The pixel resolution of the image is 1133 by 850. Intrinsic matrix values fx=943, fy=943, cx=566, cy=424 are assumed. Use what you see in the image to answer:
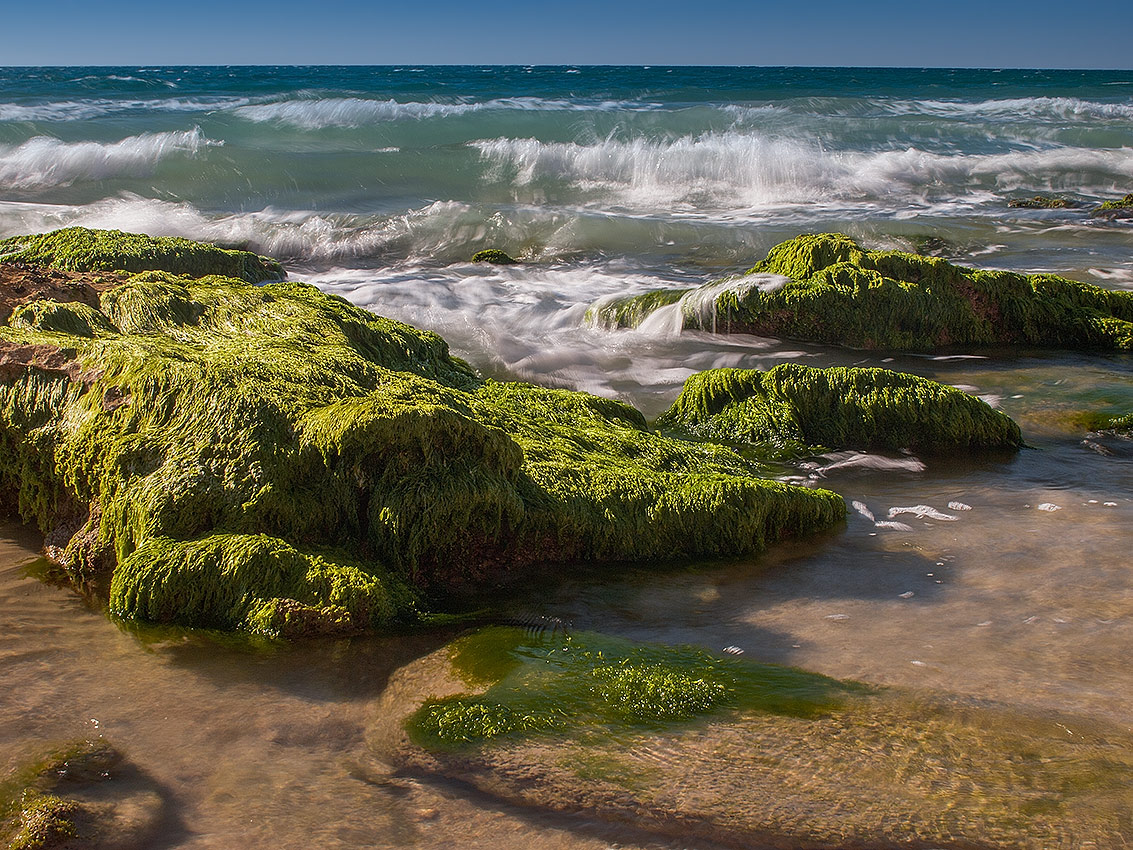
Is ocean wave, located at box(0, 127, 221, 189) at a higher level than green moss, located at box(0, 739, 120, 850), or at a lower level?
higher

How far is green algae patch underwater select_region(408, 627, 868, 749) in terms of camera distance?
2457mm

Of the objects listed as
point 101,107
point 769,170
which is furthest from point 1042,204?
point 101,107

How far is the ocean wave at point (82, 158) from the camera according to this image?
16312mm

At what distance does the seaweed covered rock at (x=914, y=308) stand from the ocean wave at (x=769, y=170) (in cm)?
961

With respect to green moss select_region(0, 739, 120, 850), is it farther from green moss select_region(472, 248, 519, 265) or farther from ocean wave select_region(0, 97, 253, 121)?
ocean wave select_region(0, 97, 253, 121)

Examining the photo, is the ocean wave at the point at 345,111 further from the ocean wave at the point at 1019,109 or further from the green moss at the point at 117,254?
the green moss at the point at 117,254

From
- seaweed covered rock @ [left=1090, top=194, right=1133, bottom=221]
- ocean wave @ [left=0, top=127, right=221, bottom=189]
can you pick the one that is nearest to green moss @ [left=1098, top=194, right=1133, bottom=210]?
seaweed covered rock @ [left=1090, top=194, right=1133, bottom=221]

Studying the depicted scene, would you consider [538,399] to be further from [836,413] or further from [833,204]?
[833,204]

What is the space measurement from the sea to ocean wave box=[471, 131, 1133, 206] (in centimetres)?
10

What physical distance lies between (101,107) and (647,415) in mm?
25206

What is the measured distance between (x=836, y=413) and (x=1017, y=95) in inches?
1603

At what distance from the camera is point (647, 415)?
575 centimetres

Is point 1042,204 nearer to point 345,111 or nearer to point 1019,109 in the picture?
point 345,111

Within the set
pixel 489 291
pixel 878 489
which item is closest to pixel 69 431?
pixel 878 489
